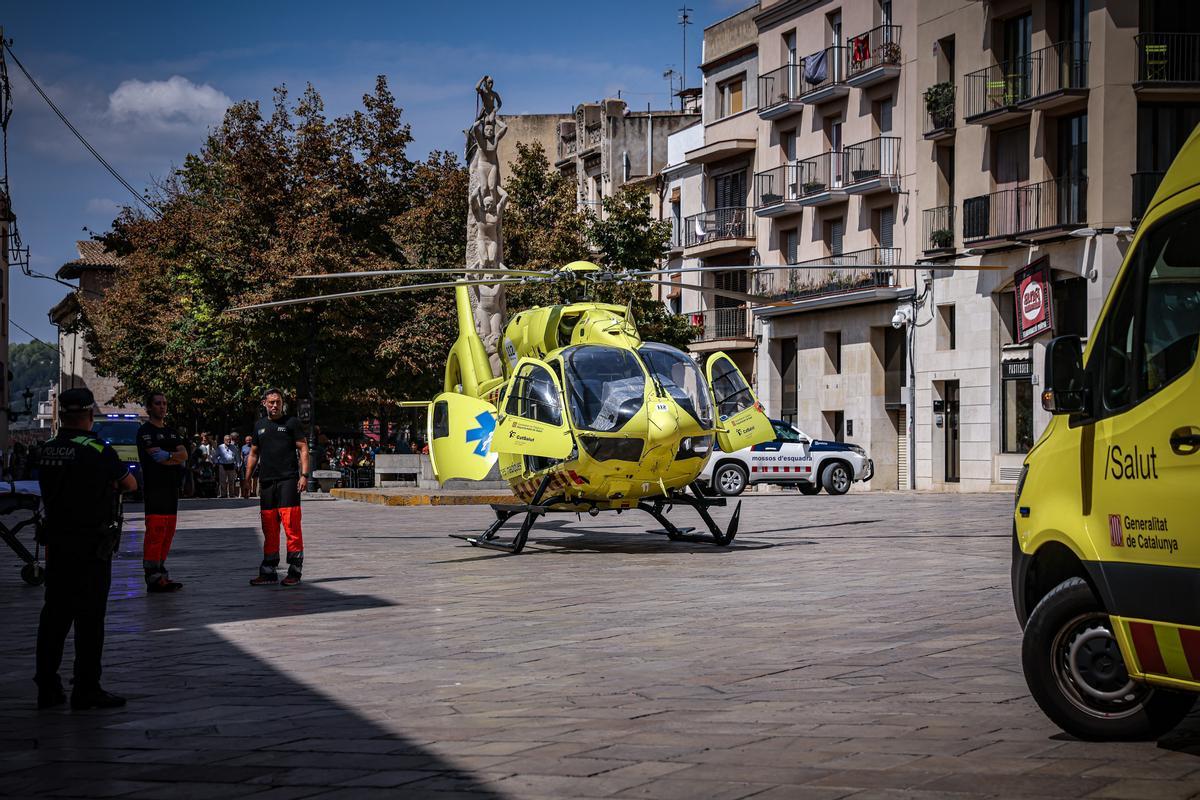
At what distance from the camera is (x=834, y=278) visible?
46.2 metres

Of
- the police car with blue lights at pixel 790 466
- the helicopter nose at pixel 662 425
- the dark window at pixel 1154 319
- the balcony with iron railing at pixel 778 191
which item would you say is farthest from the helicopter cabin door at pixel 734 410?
the balcony with iron railing at pixel 778 191

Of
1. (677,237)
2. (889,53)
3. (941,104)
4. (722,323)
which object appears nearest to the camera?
(941,104)

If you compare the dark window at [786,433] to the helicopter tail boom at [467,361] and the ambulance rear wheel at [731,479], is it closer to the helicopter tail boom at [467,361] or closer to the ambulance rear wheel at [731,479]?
the ambulance rear wheel at [731,479]

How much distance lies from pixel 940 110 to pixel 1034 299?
6736 millimetres

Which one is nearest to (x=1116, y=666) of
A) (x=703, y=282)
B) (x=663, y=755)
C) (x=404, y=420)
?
(x=663, y=755)

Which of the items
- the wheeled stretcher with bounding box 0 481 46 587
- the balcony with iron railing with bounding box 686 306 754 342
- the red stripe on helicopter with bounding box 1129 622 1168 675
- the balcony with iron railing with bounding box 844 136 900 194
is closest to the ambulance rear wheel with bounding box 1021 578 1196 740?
the red stripe on helicopter with bounding box 1129 622 1168 675

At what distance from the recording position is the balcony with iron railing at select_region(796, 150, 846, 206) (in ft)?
147

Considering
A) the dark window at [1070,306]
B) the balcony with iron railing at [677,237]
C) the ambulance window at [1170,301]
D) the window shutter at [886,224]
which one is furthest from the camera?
the balcony with iron railing at [677,237]

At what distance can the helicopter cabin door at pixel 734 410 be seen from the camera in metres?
17.6

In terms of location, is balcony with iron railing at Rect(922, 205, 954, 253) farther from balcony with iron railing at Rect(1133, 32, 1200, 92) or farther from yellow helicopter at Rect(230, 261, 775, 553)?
yellow helicopter at Rect(230, 261, 775, 553)

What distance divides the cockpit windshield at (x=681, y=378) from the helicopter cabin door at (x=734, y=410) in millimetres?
505

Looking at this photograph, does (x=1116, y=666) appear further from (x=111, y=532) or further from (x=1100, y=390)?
(x=111, y=532)

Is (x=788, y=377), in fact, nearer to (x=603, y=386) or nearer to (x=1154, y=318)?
(x=603, y=386)

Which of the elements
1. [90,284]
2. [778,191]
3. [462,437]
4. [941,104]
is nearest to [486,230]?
[462,437]
